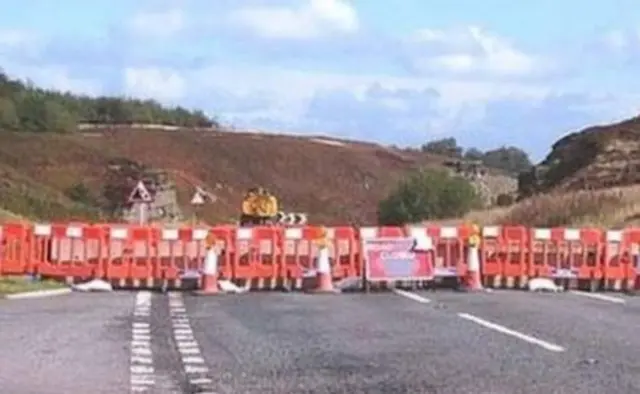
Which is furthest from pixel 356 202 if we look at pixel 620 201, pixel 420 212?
pixel 620 201

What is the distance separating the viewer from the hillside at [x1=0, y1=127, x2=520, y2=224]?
109 m

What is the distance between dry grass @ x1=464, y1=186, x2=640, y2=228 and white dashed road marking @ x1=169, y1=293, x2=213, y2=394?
2803 centimetres

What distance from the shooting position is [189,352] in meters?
16.8

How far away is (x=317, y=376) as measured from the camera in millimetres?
14609

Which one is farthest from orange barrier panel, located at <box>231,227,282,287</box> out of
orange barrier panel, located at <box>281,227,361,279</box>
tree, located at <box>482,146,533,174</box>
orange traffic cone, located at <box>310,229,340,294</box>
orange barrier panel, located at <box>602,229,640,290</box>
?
tree, located at <box>482,146,533,174</box>

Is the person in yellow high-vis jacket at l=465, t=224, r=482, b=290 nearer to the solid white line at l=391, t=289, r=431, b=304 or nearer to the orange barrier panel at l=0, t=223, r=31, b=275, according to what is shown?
the solid white line at l=391, t=289, r=431, b=304

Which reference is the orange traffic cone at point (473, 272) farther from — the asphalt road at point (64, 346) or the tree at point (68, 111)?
the tree at point (68, 111)

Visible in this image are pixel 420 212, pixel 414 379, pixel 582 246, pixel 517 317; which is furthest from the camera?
pixel 420 212

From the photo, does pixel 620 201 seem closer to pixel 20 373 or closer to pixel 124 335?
pixel 124 335

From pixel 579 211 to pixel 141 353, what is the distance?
3936 centimetres

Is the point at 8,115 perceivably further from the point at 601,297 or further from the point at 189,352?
the point at 189,352

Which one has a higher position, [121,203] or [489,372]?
[121,203]

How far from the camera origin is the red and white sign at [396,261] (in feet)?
96.9

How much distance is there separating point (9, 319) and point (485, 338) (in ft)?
21.4
